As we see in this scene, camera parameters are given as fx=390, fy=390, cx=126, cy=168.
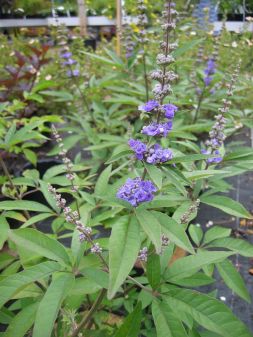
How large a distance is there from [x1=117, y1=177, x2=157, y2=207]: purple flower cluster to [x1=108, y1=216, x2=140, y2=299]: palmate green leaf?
7 centimetres

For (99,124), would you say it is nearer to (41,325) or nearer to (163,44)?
(163,44)

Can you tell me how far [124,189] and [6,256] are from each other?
0.96 m

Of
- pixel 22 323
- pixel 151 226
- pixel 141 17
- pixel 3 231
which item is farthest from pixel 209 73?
pixel 22 323

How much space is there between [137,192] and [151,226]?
143 millimetres

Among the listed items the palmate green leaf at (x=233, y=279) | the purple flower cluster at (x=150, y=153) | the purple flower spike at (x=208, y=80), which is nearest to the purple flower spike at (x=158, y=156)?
Result: the purple flower cluster at (x=150, y=153)

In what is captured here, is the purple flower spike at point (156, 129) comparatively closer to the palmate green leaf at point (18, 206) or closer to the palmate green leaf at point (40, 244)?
the palmate green leaf at point (40, 244)

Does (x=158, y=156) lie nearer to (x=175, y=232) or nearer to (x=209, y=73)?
(x=175, y=232)

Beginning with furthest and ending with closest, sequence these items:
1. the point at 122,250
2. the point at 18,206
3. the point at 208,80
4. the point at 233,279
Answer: the point at 208,80 < the point at 233,279 < the point at 18,206 < the point at 122,250

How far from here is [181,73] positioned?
3.72 m

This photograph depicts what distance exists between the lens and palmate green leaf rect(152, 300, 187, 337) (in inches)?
44.3

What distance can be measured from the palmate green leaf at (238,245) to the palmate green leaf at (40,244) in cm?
73

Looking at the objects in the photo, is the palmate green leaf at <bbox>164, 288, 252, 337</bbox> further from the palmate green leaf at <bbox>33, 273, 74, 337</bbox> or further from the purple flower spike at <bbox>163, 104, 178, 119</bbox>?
the purple flower spike at <bbox>163, 104, 178, 119</bbox>

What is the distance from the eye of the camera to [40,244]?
4.03 feet

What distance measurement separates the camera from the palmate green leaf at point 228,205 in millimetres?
1520
